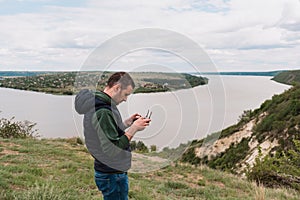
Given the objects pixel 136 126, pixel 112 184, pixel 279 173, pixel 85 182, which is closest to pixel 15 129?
pixel 85 182

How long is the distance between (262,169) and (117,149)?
8.66 m

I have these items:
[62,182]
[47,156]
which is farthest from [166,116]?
[47,156]

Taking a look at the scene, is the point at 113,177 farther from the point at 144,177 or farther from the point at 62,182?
the point at 144,177

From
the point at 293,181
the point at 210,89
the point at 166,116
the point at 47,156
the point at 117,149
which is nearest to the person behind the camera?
the point at 117,149

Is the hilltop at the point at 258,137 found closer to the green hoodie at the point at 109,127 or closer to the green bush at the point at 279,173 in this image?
the green bush at the point at 279,173

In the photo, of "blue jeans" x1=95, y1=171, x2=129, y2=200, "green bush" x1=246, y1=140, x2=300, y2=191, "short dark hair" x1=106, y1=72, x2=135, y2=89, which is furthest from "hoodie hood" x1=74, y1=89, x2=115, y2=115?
"green bush" x1=246, y1=140, x2=300, y2=191

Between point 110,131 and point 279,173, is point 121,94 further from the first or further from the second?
point 279,173

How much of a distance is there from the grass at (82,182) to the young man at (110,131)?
1.18m

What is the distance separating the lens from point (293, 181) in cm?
830

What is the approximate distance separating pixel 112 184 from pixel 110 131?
1.55 ft

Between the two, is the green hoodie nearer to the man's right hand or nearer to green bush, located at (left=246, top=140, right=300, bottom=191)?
the man's right hand

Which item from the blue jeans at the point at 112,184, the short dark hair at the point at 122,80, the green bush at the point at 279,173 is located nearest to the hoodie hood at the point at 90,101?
the short dark hair at the point at 122,80

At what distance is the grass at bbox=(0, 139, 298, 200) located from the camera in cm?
409

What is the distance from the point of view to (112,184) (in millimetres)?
2322
